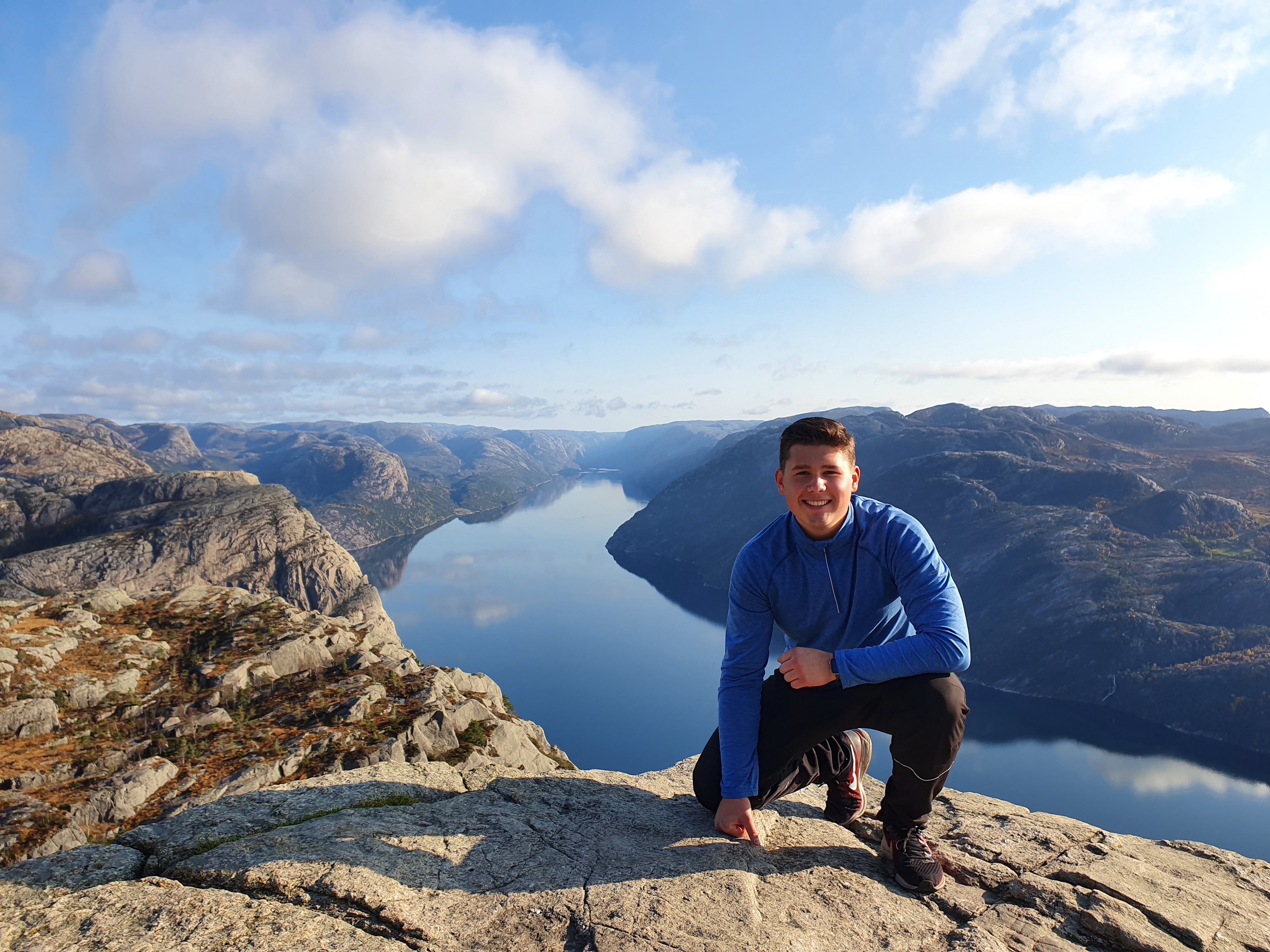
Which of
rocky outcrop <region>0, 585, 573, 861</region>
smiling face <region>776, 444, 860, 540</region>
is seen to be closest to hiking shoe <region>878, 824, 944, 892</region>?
smiling face <region>776, 444, 860, 540</region>

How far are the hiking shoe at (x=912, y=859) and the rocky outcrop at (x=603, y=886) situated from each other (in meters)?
0.16

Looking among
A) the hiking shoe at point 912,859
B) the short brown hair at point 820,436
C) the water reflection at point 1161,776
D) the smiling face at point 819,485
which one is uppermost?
the short brown hair at point 820,436

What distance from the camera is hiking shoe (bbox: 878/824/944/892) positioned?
5.08 meters

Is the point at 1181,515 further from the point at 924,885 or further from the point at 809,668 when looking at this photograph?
the point at 809,668

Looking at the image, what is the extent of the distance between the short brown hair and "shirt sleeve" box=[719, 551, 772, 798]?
1.15 meters

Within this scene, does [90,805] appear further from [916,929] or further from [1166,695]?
[1166,695]

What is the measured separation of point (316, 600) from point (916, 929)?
363ft

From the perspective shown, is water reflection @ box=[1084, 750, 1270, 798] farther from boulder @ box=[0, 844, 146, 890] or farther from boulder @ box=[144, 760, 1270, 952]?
boulder @ box=[0, 844, 146, 890]

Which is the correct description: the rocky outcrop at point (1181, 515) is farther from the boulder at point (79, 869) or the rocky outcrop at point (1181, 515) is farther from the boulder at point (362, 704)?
the boulder at point (79, 869)

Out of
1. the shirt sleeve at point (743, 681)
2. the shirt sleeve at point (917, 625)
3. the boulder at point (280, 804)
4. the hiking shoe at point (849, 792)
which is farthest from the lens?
the hiking shoe at point (849, 792)

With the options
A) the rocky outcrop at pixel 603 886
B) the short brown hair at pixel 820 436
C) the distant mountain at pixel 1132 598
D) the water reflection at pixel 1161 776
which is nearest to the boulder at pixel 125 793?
the rocky outcrop at pixel 603 886

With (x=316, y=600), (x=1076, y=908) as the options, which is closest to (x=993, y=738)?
(x=316, y=600)

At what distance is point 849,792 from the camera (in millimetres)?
6426

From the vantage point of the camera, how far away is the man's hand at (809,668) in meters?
4.97
